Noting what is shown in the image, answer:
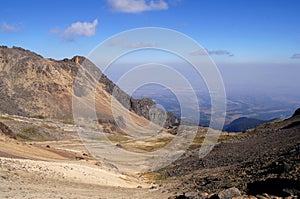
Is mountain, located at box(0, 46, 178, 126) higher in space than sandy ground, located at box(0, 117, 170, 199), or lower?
higher

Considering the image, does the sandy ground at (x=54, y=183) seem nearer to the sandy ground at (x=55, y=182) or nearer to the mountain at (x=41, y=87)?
the sandy ground at (x=55, y=182)

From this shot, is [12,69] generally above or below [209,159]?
above

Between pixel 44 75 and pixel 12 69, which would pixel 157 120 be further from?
pixel 12 69

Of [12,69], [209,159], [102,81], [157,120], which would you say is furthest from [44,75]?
[209,159]

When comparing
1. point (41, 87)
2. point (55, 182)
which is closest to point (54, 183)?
point (55, 182)

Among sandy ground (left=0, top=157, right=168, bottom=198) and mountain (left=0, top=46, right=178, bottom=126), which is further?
mountain (left=0, top=46, right=178, bottom=126)

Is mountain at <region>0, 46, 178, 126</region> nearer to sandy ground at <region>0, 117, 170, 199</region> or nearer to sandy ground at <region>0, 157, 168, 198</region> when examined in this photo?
sandy ground at <region>0, 117, 170, 199</region>

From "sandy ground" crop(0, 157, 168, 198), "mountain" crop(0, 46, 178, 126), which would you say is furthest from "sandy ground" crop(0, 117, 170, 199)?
"mountain" crop(0, 46, 178, 126)

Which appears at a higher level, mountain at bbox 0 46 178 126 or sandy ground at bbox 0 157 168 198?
mountain at bbox 0 46 178 126

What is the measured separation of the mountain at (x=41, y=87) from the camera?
121200mm

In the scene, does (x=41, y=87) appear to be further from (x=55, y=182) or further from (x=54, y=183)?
(x=54, y=183)

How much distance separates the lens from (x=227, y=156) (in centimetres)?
4591

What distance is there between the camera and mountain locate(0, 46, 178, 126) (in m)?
121

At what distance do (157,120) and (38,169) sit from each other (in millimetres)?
140736
